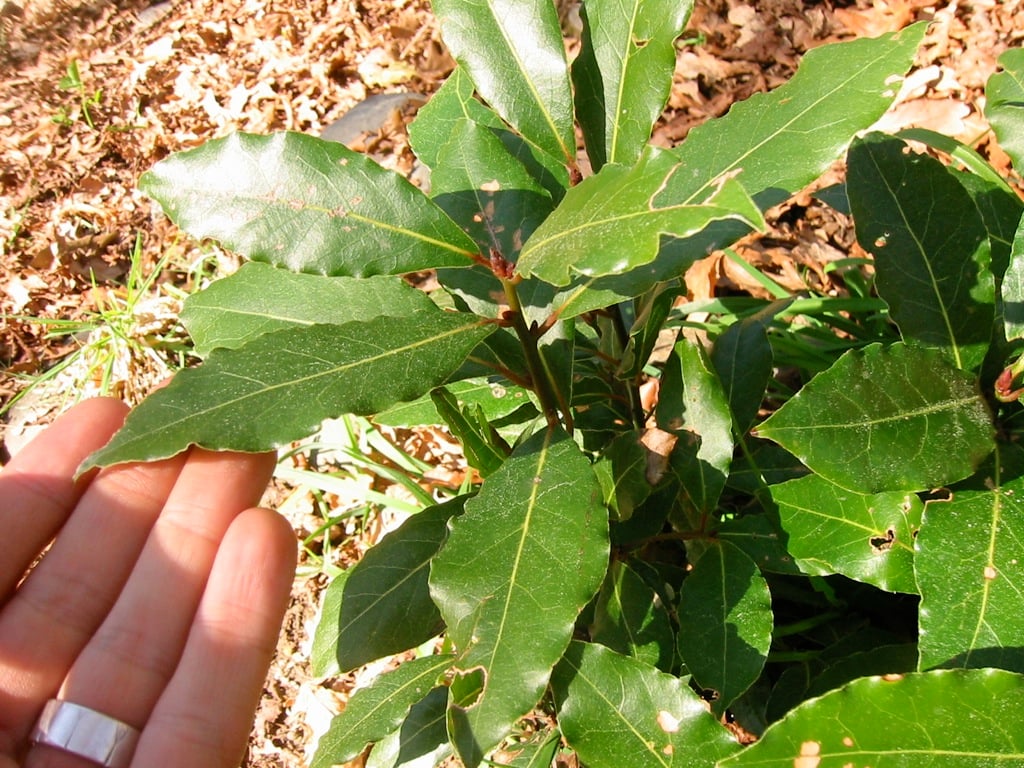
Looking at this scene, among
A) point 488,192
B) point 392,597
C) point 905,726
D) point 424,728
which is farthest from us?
point 424,728

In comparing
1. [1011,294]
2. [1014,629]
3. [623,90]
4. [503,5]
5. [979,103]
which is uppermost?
[503,5]

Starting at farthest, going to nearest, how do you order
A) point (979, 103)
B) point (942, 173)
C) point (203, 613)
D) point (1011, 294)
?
point (979, 103) → point (203, 613) → point (942, 173) → point (1011, 294)

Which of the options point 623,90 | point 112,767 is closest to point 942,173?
point 623,90

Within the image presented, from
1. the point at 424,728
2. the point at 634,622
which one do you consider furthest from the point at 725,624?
the point at 424,728

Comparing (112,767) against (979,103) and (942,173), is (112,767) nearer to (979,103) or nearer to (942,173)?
(942,173)

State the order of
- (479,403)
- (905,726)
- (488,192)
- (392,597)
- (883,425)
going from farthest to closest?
1. (479,403)
2. (392,597)
3. (488,192)
4. (883,425)
5. (905,726)

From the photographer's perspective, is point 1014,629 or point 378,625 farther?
point 378,625

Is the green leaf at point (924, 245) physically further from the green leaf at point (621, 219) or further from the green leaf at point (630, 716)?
the green leaf at point (630, 716)

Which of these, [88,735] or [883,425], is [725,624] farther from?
[88,735]
